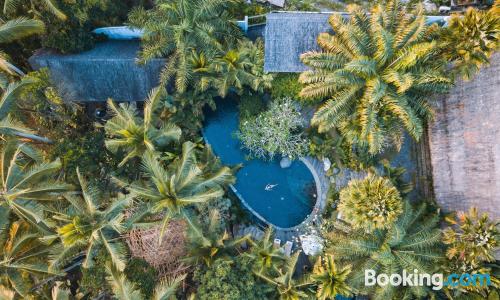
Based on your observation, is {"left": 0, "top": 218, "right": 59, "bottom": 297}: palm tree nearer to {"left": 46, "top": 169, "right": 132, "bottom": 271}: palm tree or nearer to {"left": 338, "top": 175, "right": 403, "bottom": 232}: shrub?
{"left": 46, "top": 169, "right": 132, "bottom": 271}: palm tree

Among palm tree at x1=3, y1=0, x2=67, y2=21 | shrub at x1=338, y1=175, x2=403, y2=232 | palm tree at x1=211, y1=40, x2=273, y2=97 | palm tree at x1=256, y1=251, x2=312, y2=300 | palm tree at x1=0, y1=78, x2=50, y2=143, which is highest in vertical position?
palm tree at x1=3, y1=0, x2=67, y2=21

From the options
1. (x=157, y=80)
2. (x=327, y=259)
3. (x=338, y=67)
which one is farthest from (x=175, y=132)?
(x=327, y=259)

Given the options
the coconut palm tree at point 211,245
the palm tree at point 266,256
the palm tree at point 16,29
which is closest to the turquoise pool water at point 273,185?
the palm tree at point 266,256

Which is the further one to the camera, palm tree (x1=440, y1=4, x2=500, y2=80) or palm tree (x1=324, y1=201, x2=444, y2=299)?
palm tree (x1=324, y1=201, x2=444, y2=299)

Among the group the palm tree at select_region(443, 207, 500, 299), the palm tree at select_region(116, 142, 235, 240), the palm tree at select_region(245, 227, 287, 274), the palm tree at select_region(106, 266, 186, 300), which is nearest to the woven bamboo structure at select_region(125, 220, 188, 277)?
the palm tree at select_region(106, 266, 186, 300)

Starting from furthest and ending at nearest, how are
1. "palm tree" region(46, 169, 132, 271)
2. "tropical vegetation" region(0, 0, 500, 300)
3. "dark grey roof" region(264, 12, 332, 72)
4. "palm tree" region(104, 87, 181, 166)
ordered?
"dark grey roof" region(264, 12, 332, 72) → "palm tree" region(104, 87, 181, 166) → "tropical vegetation" region(0, 0, 500, 300) → "palm tree" region(46, 169, 132, 271)

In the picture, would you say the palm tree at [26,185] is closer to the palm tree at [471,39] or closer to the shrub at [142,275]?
the shrub at [142,275]

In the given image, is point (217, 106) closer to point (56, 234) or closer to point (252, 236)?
point (252, 236)

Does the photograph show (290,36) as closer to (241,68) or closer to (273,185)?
(241,68)
